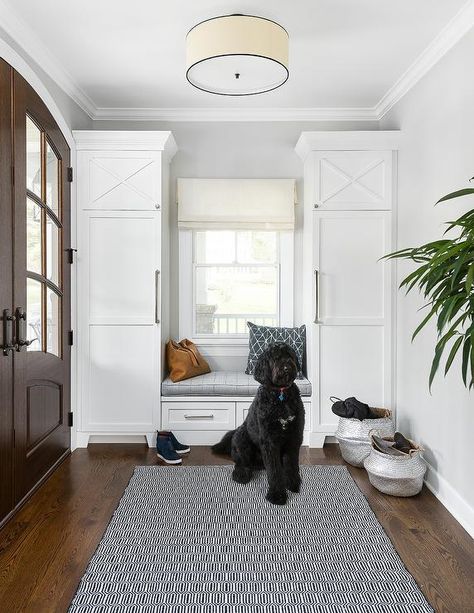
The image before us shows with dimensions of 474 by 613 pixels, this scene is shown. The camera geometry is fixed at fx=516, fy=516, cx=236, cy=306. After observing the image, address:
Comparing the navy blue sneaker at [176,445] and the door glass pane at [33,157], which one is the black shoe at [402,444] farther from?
the door glass pane at [33,157]

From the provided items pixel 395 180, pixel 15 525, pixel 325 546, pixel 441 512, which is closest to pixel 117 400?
pixel 15 525

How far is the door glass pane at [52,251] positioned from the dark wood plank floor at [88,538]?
1315mm

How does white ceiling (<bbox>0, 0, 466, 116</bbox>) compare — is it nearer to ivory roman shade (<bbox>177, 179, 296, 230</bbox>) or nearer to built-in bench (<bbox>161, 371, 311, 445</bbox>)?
ivory roman shade (<bbox>177, 179, 296, 230</bbox>)

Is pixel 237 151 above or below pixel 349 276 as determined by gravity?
above

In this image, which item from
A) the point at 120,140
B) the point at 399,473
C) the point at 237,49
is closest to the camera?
the point at 237,49

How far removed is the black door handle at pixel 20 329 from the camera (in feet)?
9.18

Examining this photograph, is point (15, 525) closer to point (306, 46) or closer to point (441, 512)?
point (441, 512)

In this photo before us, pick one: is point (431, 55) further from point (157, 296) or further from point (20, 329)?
point (20, 329)

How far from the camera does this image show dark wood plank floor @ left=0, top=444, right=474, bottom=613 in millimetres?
2059

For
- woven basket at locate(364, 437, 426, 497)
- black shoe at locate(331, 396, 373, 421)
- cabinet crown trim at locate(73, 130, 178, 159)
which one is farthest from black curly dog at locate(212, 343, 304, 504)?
cabinet crown trim at locate(73, 130, 178, 159)

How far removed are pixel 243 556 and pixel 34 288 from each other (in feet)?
6.38

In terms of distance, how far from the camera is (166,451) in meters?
3.65

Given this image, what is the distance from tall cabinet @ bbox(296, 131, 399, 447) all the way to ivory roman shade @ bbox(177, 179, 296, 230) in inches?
19.0

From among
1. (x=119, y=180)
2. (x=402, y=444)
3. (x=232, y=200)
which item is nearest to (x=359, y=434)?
(x=402, y=444)
